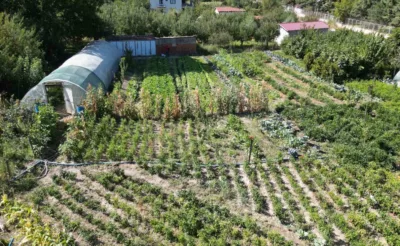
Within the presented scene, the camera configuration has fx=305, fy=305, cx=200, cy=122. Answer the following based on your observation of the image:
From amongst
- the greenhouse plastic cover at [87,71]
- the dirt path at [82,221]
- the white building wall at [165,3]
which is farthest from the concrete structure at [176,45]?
the white building wall at [165,3]

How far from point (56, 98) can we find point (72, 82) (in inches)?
92.2

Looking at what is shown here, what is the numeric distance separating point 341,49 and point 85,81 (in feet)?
63.0

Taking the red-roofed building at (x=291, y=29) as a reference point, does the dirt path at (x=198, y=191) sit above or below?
below

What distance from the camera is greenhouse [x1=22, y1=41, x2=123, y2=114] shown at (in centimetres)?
1611

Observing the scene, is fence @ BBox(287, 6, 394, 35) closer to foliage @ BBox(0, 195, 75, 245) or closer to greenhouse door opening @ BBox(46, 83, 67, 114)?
greenhouse door opening @ BBox(46, 83, 67, 114)

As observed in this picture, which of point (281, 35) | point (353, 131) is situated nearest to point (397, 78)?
point (353, 131)

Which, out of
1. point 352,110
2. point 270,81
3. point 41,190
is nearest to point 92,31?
point 270,81

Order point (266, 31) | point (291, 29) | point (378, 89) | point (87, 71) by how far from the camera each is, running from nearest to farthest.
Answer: point (87, 71) < point (378, 89) < point (266, 31) < point (291, 29)

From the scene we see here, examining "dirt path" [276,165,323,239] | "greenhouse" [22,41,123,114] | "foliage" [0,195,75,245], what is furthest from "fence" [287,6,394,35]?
"foliage" [0,195,75,245]

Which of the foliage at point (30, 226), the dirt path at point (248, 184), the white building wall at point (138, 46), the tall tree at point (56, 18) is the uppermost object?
the tall tree at point (56, 18)

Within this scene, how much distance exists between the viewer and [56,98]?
57.5 ft

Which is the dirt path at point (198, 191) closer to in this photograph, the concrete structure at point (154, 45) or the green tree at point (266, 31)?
the concrete structure at point (154, 45)

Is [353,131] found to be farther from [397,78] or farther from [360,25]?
[360,25]

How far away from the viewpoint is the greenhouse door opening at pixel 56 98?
16.9 m
